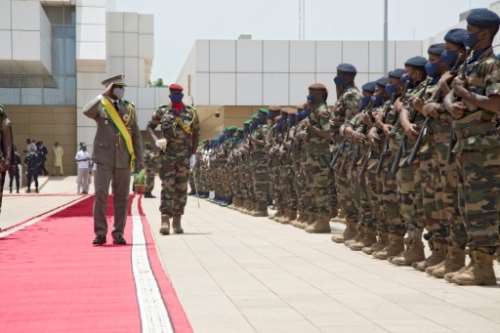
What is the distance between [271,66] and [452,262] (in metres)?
40.4

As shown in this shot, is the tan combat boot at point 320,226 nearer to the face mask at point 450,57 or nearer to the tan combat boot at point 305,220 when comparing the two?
the tan combat boot at point 305,220

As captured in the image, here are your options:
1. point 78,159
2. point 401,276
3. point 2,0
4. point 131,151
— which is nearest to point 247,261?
point 401,276

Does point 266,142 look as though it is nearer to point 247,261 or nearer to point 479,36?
point 247,261

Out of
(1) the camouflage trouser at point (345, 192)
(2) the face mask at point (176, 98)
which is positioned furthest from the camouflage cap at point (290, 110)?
(1) the camouflage trouser at point (345, 192)

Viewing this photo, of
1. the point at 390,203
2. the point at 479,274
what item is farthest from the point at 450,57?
the point at 390,203

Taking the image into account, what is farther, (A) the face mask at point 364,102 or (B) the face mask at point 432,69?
(A) the face mask at point 364,102

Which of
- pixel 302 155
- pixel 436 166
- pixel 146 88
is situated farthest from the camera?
pixel 146 88

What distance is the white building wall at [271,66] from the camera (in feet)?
158

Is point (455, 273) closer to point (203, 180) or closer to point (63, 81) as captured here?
point (203, 180)

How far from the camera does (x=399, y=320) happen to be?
6445mm

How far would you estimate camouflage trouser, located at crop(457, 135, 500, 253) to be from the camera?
8.07 metres

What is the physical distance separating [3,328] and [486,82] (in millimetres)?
4326

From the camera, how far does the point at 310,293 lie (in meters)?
7.81

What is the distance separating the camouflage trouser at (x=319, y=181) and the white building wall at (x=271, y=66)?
33354 millimetres
